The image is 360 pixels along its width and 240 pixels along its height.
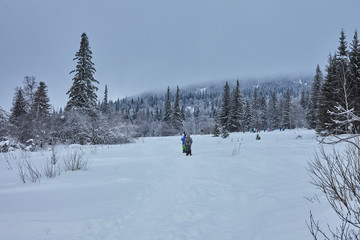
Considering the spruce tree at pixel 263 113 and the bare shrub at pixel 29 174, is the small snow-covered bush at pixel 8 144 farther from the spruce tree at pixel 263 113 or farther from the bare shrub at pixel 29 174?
the spruce tree at pixel 263 113

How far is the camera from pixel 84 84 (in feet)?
66.0

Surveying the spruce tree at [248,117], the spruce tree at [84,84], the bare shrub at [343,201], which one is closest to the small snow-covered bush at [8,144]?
the spruce tree at [84,84]

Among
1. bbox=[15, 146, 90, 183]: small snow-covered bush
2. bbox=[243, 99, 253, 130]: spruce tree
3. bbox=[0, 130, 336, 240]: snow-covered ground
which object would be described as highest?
bbox=[243, 99, 253, 130]: spruce tree

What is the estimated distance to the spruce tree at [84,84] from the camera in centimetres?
1978

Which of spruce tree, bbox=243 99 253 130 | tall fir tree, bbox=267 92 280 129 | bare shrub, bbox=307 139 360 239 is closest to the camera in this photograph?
bare shrub, bbox=307 139 360 239

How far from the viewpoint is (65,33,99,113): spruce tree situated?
64.9 feet

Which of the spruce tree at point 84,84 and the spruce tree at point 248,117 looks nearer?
the spruce tree at point 84,84

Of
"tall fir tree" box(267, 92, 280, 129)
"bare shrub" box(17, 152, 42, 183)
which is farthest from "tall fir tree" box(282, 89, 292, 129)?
"bare shrub" box(17, 152, 42, 183)

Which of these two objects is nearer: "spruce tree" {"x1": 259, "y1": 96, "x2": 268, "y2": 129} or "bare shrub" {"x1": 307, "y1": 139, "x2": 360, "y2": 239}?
"bare shrub" {"x1": 307, "y1": 139, "x2": 360, "y2": 239}

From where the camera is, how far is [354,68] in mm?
17016

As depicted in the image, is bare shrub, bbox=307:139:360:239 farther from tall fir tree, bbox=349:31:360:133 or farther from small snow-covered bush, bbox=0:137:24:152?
tall fir tree, bbox=349:31:360:133

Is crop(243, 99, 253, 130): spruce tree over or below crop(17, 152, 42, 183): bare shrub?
over

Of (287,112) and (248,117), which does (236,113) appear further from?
(287,112)

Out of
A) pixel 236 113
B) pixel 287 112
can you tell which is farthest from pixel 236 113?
pixel 287 112
